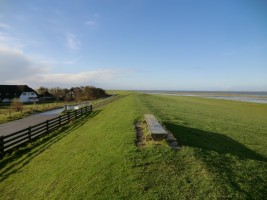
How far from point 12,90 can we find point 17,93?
232cm

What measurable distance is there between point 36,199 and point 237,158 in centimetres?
817

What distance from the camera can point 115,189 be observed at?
276 inches

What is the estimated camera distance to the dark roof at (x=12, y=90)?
8020 centimetres

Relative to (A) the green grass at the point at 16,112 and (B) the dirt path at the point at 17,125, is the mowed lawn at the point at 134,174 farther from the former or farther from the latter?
(A) the green grass at the point at 16,112

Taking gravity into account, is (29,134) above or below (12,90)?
below

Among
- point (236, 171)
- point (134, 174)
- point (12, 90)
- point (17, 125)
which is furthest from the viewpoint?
point (12, 90)

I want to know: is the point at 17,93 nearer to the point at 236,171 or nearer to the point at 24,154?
the point at 24,154

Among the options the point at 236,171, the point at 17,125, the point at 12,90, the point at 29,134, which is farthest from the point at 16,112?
the point at 12,90

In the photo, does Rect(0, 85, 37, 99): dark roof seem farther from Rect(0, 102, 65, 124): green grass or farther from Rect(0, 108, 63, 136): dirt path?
Rect(0, 108, 63, 136): dirt path

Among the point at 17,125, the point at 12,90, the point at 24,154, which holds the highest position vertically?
the point at 12,90

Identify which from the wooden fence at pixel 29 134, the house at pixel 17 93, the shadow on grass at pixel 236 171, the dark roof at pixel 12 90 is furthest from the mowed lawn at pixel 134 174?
the dark roof at pixel 12 90

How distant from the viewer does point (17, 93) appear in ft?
271

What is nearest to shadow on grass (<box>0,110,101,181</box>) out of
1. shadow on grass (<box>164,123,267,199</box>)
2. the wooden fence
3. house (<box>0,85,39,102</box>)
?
the wooden fence

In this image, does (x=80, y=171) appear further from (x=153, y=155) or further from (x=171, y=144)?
(x=171, y=144)
